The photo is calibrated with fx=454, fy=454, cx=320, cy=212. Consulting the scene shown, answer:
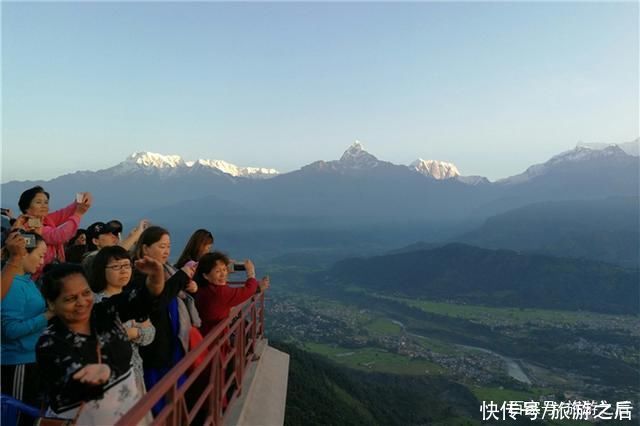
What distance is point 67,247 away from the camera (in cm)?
580

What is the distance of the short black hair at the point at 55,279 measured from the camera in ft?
8.82

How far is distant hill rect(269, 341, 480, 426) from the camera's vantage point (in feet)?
126

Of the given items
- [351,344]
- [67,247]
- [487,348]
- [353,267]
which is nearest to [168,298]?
[67,247]

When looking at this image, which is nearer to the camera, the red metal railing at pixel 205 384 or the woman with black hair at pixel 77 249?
the red metal railing at pixel 205 384

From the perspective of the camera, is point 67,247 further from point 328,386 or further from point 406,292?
point 406,292

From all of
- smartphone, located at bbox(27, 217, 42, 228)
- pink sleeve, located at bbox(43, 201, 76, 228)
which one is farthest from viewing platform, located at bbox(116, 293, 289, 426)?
pink sleeve, located at bbox(43, 201, 76, 228)

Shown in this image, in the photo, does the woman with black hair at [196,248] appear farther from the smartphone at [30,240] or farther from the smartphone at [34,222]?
the smartphone at [30,240]

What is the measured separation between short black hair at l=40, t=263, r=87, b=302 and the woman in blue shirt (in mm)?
566

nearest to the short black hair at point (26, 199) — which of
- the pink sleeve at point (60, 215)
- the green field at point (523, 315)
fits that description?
the pink sleeve at point (60, 215)

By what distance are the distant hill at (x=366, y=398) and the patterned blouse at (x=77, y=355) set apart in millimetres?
29911

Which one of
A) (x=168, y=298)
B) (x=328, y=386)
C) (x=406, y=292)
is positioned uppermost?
(x=168, y=298)

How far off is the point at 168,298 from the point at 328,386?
47.4m

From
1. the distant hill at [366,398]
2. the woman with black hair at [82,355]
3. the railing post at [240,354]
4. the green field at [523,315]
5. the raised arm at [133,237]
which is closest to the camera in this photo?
the woman with black hair at [82,355]

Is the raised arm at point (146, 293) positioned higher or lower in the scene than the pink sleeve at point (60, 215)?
lower
